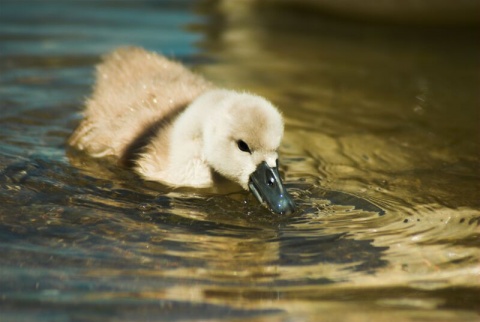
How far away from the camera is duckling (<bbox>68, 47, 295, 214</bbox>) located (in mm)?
3918

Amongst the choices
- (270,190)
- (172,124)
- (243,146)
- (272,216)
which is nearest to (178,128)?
(172,124)

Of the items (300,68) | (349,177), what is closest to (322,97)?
(300,68)

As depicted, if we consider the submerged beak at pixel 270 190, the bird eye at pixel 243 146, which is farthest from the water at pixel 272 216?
the bird eye at pixel 243 146

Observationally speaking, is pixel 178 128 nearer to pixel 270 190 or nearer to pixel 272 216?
pixel 270 190

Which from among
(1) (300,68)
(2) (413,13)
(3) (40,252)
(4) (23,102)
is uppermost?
(2) (413,13)

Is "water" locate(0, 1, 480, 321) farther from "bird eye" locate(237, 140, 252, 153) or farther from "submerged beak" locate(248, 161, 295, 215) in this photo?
"bird eye" locate(237, 140, 252, 153)

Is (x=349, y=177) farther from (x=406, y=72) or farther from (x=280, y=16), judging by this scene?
(x=280, y=16)

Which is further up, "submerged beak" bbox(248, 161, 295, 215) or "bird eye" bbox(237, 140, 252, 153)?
"bird eye" bbox(237, 140, 252, 153)

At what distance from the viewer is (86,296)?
9.42ft

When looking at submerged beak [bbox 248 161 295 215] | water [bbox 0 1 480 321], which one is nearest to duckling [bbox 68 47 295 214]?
submerged beak [bbox 248 161 295 215]

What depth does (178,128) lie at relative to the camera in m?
4.27

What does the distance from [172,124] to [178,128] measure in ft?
0.36

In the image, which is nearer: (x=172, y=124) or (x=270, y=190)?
(x=270, y=190)

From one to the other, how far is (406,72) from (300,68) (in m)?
0.79
